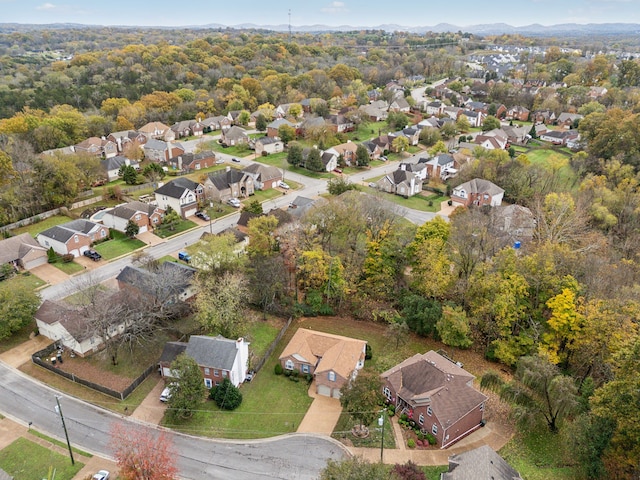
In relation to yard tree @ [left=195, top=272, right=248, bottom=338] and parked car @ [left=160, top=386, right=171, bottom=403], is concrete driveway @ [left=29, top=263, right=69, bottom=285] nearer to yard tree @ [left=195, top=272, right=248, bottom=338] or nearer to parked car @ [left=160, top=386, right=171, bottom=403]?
yard tree @ [left=195, top=272, right=248, bottom=338]

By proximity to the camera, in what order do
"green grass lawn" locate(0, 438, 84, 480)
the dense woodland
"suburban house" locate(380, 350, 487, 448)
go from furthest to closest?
"suburban house" locate(380, 350, 487, 448)
the dense woodland
"green grass lawn" locate(0, 438, 84, 480)

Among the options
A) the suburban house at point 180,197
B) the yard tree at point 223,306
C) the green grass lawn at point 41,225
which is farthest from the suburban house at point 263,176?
the yard tree at point 223,306

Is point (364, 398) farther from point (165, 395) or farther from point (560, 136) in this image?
point (560, 136)

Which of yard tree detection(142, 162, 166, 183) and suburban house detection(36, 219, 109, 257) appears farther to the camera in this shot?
yard tree detection(142, 162, 166, 183)

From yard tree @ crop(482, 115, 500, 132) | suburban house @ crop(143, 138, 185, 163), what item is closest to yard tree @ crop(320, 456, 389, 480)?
suburban house @ crop(143, 138, 185, 163)

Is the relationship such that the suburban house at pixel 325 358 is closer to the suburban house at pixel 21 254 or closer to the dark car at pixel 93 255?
the dark car at pixel 93 255

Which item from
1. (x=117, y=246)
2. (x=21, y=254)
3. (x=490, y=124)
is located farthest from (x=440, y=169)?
(x=21, y=254)

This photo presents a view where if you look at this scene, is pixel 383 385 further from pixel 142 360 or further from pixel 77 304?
pixel 77 304
